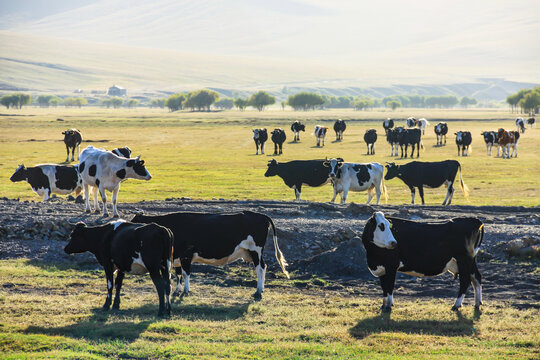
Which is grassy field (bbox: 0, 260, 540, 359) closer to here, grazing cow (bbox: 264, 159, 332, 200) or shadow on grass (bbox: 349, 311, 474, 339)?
shadow on grass (bbox: 349, 311, 474, 339)

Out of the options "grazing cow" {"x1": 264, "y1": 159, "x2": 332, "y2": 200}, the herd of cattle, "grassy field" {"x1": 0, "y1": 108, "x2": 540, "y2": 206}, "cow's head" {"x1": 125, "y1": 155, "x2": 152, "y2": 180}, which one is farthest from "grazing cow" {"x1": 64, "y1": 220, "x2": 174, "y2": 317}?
"grassy field" {"x1": 0, "y1": 108, "x2": 540, "y2": 206}

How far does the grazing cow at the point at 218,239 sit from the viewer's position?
43.3 feet

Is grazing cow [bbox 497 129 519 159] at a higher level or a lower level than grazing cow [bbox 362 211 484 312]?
higher

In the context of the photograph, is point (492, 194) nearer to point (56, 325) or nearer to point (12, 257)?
point (12, 257)

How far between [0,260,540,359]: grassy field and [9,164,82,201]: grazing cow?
11360 mm

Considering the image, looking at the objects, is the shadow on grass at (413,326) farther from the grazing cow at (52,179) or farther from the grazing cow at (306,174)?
the grazing cow at (52,179)

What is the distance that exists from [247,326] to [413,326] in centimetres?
283

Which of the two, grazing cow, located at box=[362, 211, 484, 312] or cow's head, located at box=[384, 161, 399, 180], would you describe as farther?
cow's head, located at box=[384, 161, 399, 180]

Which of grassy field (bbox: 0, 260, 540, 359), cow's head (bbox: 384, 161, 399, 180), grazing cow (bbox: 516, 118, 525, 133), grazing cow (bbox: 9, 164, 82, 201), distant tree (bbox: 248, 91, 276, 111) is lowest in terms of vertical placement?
grassy field (bbox: 0, 260, 540, 359)

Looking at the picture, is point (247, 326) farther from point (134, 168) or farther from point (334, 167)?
point (334, 167)

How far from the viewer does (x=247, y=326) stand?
36.2 ft

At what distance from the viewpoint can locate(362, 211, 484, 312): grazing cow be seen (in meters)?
12.2

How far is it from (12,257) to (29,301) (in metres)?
4.59

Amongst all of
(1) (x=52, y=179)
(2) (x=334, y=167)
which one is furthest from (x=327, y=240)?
(1) (x=52, y=179)
